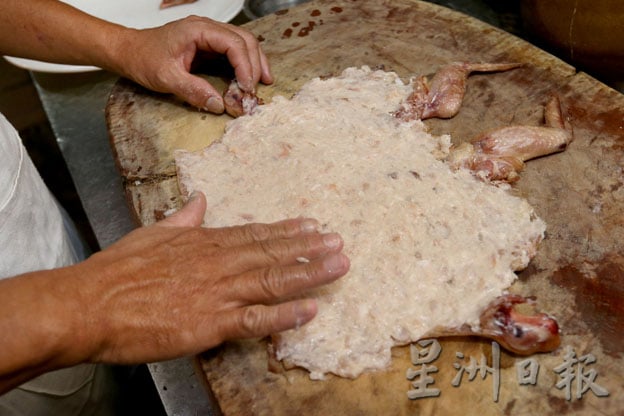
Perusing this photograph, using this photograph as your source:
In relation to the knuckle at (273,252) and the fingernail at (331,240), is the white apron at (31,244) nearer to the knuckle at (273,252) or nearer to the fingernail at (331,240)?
the knuckle at (273,252)

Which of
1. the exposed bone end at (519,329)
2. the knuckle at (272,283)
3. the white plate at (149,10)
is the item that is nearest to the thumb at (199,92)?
the white plate at (149,10)

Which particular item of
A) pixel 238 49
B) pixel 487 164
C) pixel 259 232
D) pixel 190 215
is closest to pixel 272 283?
pixel 259 232

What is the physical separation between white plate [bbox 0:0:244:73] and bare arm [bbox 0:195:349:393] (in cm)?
168

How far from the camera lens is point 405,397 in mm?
1504

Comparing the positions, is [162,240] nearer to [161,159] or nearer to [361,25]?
[161,159]

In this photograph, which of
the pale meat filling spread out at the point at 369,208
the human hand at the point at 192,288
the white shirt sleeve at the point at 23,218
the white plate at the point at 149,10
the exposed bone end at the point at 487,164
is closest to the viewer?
the human hand at the point at 192,288

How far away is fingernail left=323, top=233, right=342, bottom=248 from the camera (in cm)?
151

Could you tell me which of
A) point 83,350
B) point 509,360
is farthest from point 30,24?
A: point 509,360

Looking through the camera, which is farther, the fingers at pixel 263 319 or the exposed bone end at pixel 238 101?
the exposed bone end at pixel 238 101

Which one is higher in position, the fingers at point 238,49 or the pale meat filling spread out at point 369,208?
the fingers at point 238,49

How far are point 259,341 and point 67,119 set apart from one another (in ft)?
5.64

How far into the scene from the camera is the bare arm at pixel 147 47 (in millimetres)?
2191

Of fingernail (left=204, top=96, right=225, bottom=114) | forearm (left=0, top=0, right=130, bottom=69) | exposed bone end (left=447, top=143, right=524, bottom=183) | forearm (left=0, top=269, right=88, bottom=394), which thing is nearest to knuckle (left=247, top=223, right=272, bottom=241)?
forearm (left=0, top=269, right=88, bottom=394)

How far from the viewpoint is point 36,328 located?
1229mm
